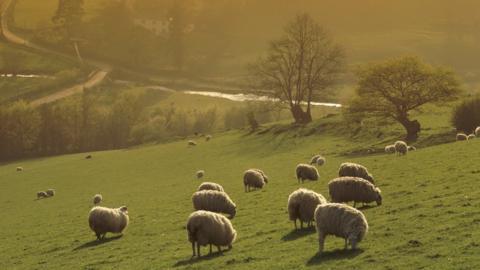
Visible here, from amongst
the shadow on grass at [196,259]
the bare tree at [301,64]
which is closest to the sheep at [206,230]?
the shadow on grass at [196,259]

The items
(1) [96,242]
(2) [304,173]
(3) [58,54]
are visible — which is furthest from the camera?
(3) [58,54]

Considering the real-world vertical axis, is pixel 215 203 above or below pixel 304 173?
below

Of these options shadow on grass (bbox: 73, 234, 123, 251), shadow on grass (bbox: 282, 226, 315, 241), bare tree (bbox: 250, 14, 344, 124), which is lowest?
shadow on grass (bbox: 73, 234, 123, 251)

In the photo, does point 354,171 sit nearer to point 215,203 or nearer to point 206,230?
point 215,203

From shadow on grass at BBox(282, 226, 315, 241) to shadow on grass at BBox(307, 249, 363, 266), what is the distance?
2891 mm

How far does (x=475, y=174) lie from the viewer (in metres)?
26.6

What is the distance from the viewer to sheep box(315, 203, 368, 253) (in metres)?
17.1

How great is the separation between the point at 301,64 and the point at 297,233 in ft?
182

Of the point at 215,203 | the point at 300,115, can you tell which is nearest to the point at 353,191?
the point at 215,203

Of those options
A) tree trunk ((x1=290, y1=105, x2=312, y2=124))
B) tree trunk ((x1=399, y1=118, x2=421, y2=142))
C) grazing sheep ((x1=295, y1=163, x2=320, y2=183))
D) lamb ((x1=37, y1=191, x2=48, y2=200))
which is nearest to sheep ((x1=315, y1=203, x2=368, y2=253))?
grazing sheep ((x1=295, y1=163, x2=320, y2=183))

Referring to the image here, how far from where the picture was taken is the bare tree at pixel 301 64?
7388 centimetres

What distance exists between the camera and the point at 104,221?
25891 millimetres

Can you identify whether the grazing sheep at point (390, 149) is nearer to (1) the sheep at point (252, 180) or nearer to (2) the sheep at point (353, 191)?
(1) the sheep at point (252, 180)

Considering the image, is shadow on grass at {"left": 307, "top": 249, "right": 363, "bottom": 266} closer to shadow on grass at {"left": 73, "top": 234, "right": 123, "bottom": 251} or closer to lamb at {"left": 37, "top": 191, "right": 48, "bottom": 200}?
shadow on grass at {"left": 73, "top": 234, "right": 123, "bottom": 251}
